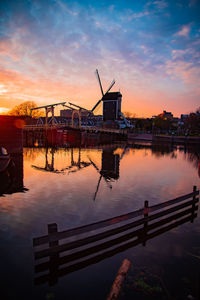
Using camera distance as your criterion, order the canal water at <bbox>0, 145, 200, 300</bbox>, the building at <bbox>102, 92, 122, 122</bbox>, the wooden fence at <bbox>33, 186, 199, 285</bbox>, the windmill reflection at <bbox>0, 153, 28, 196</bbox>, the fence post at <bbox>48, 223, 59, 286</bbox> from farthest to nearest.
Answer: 1. the building at <bbox>102, 92, 122, 122</bbox>
2. the windmill reflection at <bbox>0, 153, 28, 196</bbox>
3. the wooden fence at <bbox>33, 186, 199, 285</bbox>
4. the fence post at <bbox>48, 223, 59, 286</bbox>
5. the canal water at <bbox>0, 145, 200, 300</bbox>

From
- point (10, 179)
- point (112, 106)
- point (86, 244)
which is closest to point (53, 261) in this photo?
point (86, 244)

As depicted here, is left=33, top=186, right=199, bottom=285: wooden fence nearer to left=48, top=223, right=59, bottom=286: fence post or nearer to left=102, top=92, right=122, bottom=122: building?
left=48, top=223, right=59, bottom=286: fence post

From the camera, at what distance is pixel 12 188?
40.9 feet

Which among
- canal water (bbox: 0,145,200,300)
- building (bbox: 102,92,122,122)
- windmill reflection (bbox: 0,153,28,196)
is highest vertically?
building (bbox: 102,92,122,122)

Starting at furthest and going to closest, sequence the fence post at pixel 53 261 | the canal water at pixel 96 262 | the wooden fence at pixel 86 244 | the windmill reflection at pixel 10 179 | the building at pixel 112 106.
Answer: the building at pixel 112 106
the windmill reflection at pixel 10 179
the wooden fence at pixel 86 244
the fence post at pixel 53 261
the canal water at pixel 96 262

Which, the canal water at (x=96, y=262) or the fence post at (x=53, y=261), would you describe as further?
the fence post at (x=53, y=261)

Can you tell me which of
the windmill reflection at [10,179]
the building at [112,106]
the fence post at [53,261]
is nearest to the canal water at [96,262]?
the fence post at [53,261]

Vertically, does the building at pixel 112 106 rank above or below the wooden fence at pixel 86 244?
above

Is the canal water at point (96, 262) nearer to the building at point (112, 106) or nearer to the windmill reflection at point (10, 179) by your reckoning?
the windmill reflection at point (10, 179)

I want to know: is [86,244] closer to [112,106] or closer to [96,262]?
[96,262]

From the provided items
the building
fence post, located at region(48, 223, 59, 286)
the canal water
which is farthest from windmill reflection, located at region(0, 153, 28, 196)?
the building

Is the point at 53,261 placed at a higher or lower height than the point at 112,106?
lower

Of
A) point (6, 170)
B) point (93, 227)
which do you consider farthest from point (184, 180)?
point (6, 170)

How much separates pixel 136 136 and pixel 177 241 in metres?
72.5
